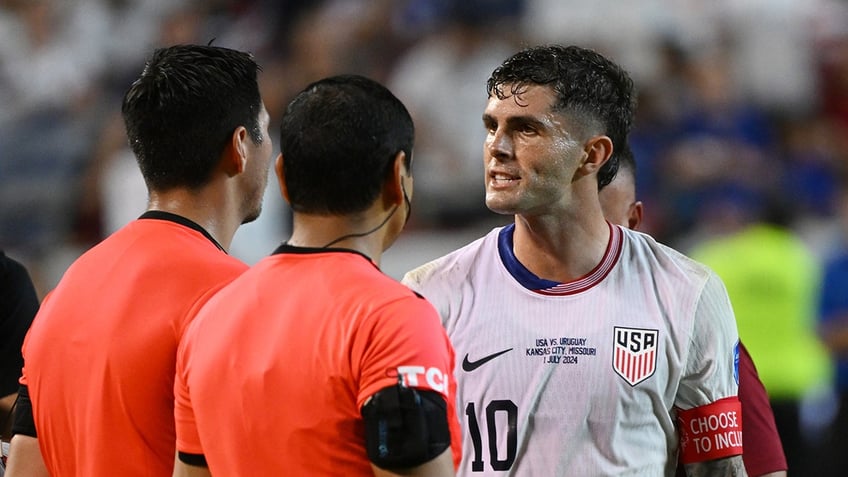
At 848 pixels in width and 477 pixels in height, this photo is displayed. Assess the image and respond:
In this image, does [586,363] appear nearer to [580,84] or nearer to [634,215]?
[580,84]

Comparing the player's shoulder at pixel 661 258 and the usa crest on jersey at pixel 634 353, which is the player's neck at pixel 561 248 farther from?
the usa crest on jersey at pixel 634 353

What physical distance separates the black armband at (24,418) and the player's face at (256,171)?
2.29 ft

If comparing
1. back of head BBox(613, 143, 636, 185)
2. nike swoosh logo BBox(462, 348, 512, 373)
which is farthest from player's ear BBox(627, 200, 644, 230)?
nike swoosh logo BBox(462, 348, 512, 373)

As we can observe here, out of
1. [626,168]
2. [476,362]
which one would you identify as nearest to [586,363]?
[476,362]

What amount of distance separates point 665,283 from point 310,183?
1245mm

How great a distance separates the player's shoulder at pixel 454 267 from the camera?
3551 mm

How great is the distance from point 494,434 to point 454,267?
49 cm

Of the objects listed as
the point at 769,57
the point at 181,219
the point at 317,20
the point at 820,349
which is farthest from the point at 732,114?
the point at 181,219

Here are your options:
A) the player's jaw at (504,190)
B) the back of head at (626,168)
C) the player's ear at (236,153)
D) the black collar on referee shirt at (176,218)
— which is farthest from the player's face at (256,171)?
the back of head at (626,168)

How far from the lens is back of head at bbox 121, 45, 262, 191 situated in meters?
3.10

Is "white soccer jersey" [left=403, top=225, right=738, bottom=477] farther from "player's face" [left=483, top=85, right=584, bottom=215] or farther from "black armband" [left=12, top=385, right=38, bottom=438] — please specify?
"black armband" [left=12, top=385, right=38, bottom=438]

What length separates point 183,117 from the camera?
3.10 meters

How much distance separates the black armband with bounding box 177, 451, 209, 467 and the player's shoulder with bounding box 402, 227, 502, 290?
3.17 ft

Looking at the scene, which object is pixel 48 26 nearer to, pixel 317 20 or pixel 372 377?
pixel 317 20
